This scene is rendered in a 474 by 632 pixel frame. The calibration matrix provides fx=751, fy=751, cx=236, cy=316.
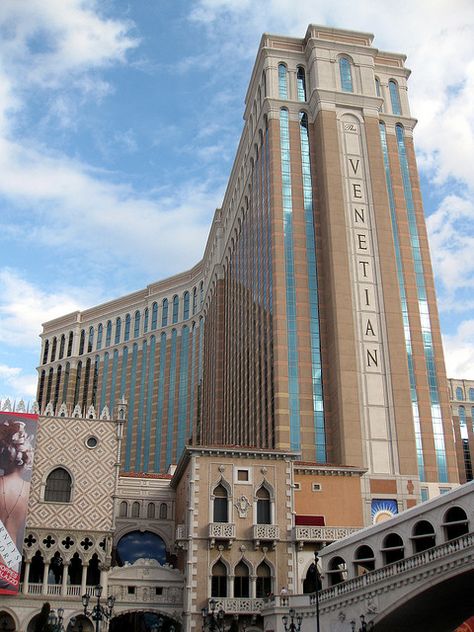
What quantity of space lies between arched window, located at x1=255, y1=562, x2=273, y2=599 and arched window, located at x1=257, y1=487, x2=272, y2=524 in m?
2.55

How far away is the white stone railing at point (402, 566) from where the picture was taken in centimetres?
3098

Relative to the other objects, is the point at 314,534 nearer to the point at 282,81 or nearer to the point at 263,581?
the point at 263,581

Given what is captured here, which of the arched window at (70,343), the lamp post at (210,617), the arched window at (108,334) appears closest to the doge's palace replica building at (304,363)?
the lamp post at (210,617)

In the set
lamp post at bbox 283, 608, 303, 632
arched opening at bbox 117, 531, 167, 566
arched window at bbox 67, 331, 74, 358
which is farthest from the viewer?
arched window at bbox 67, 331, 74, 358

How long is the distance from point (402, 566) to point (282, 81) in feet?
183

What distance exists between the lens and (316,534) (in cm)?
4534

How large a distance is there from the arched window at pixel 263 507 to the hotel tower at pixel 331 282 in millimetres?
8949

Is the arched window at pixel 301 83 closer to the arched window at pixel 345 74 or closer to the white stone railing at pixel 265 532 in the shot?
the arched window at pixel 345 74

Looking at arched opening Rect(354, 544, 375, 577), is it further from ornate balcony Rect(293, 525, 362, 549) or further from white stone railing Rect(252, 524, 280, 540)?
white stone railing Rect(252, 524, 280, 540)

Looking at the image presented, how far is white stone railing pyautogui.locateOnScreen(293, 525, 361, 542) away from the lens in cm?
4503

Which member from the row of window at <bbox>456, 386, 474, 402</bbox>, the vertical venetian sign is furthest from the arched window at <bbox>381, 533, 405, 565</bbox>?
the row of window at <bbox>456, 386, 474, 402</bbox>

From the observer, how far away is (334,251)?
66875mm

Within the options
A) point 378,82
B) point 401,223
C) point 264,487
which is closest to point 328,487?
point 264,487

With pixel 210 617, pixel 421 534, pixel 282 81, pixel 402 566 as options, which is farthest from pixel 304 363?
pixel 402 566
